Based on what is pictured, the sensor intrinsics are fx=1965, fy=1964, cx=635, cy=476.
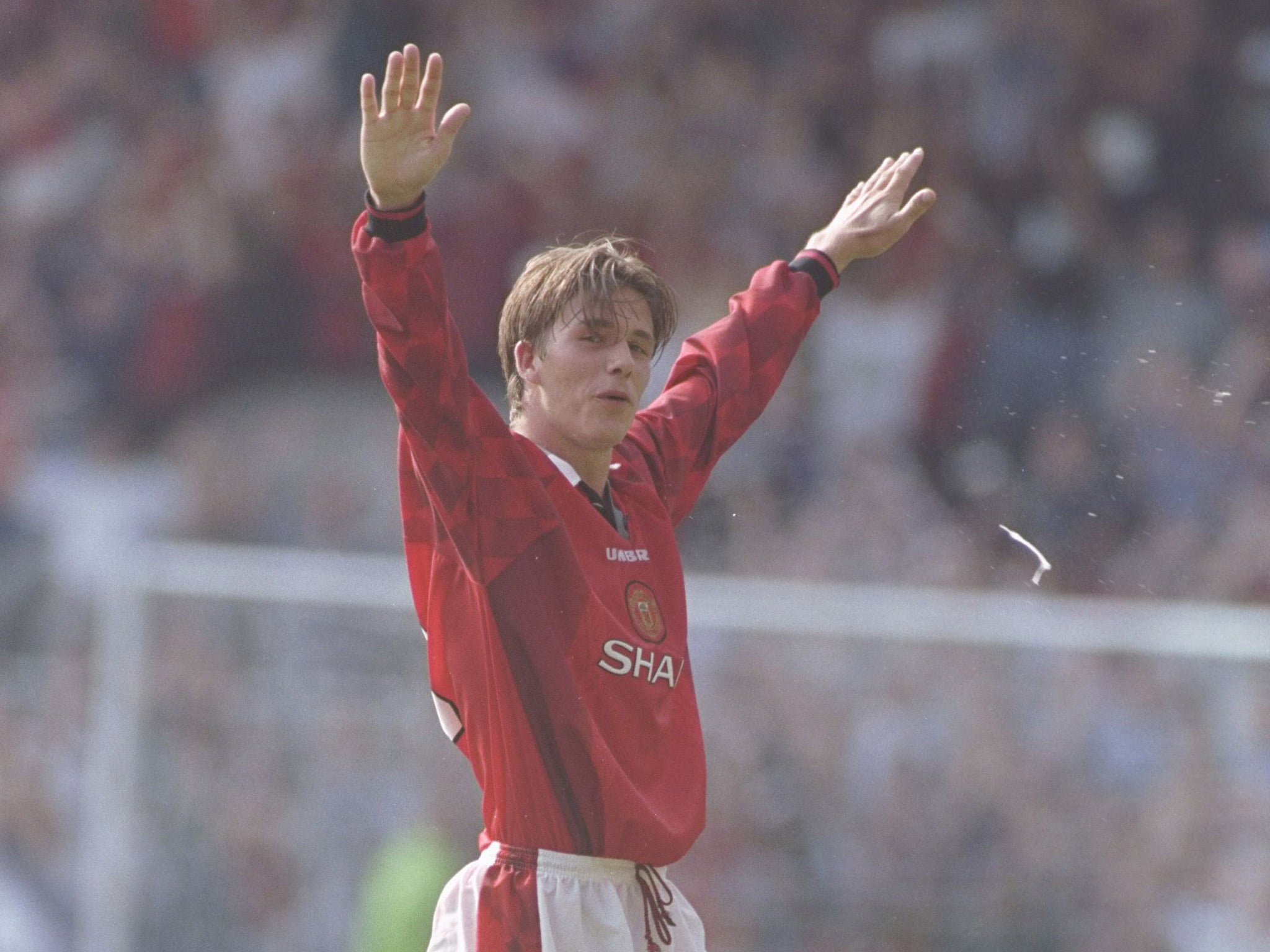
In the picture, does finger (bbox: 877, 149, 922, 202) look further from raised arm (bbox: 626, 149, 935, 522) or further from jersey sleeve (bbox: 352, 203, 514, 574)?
jersey sleeve (bbox: 352, 203, 514, 574)

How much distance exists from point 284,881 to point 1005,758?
2.93 m

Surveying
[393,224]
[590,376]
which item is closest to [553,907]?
[590,376]

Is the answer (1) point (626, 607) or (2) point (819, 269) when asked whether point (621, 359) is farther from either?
(2) point (819, 269)

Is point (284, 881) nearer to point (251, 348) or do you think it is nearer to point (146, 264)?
point (251, 348)

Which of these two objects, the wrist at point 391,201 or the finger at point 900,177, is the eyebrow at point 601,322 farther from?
the finger at point 900,177

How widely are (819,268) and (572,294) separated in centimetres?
84

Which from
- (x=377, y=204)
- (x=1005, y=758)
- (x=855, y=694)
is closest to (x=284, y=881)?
(x=855, y=694)

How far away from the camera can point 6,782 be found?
27.7 ft

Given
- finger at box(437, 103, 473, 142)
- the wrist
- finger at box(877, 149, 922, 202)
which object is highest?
finger at box(877, 149, 922, 202)

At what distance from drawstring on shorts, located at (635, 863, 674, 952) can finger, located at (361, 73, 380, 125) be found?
1.27m

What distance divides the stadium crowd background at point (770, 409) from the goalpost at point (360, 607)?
0.09 m

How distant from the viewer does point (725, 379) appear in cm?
380

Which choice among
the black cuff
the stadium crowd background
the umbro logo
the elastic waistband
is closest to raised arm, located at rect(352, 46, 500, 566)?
the umbro logo

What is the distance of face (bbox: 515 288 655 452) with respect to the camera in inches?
127
